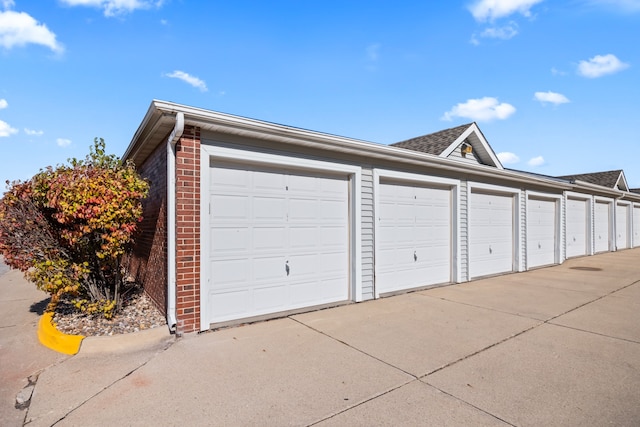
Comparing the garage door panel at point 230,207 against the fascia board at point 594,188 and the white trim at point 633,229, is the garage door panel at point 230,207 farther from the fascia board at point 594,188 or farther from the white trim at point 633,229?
the white trim at point 633,229

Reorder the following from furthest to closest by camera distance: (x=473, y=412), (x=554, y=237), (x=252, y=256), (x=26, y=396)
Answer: (x=554, y=237) → (x=252, y=256) → (x=26, y=396) → (x=473, y=412)

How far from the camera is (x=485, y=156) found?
12.1 m

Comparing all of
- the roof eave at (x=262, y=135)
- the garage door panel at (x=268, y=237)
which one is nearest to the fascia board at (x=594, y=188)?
the roof eave at (x=262, y=135)

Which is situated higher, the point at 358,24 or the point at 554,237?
the point at 358,24

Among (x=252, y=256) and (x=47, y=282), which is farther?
(x=252, y=256)

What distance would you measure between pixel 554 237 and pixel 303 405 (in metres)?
13.3

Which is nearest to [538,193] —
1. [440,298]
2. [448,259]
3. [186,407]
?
[448,259]

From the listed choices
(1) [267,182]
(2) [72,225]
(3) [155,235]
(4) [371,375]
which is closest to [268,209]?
(1) [267,182]

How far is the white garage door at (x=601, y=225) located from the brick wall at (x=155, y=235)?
18.9m

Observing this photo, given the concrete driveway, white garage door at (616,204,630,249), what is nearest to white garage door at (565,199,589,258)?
white garage door at (616,204,630,249)

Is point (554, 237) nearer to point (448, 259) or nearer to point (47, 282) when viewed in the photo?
point (448, 259)

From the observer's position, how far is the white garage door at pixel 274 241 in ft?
17.0

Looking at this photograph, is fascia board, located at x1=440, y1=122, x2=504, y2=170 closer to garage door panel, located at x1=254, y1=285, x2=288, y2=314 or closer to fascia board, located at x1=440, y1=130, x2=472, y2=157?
fascia board, located at x1=440, y1=130, x2=472, y2=157

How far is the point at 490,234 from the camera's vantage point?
9797 mm
